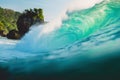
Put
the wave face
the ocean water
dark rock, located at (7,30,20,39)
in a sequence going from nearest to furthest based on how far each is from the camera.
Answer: the ocean water
the wave face
dark rock, located at (7,30,20,39)

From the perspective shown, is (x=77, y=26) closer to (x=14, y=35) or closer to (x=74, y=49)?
(x=74, y=49)

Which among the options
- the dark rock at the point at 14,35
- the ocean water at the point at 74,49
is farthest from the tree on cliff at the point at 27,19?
the ocean water at the point at 74,49

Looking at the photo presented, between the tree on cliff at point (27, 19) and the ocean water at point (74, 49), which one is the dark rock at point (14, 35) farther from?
the ocean water at point (74, 49)

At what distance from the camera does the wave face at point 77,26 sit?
7.88 meters

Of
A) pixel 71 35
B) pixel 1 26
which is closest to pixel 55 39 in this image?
pixel 71 35

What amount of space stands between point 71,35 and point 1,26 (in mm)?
38724

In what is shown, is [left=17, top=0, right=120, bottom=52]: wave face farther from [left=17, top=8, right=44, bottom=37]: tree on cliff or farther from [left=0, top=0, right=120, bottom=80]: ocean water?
[left=17, top=8, right=44, bottom=37]: tree on cliff

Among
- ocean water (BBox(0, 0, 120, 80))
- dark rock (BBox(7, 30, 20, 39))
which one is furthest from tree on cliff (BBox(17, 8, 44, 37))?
ocean water (BBox(0, 0, 120, 80))

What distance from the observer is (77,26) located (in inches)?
333

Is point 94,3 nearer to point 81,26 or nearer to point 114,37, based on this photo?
point 81,26

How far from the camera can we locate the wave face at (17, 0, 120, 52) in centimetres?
788

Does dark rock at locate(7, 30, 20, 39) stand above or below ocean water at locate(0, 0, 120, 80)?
above

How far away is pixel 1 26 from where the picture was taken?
46.0 meters

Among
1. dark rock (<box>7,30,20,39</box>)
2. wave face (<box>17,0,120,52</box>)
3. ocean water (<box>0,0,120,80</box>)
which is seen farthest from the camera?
dark rock (<box>7,30,20,39</box>)
